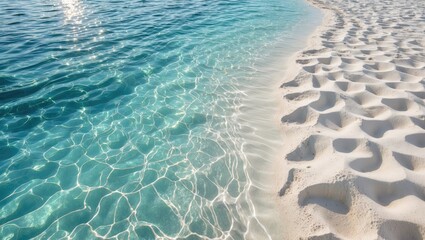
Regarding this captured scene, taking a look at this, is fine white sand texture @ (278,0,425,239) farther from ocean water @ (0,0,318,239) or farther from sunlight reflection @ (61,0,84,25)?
sunlight reflection @ (61,0,84,25)

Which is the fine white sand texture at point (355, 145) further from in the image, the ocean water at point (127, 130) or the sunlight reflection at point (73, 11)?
the sunlight reflection at point (73, 11)

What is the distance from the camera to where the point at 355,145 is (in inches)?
163

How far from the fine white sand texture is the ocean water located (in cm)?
70

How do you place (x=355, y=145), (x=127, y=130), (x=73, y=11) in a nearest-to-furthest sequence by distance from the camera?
(x=355, y=145) < (x=127, y=130) < (x=73, y=11)

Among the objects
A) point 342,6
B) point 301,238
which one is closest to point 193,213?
point 301,238

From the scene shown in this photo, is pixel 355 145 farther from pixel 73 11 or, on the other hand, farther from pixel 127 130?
pixel 73 11

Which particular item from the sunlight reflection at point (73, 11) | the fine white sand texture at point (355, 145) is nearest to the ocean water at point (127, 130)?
the sunlight reflection at point (73, 11)

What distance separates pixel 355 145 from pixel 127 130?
4158mm

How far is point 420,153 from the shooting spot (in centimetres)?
385

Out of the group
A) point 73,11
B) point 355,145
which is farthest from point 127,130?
point 73,11

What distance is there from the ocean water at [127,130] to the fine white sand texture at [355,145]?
70cm

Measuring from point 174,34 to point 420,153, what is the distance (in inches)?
355

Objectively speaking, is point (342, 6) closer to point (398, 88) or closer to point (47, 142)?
point (398, 88)

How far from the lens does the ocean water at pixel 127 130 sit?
359cm
